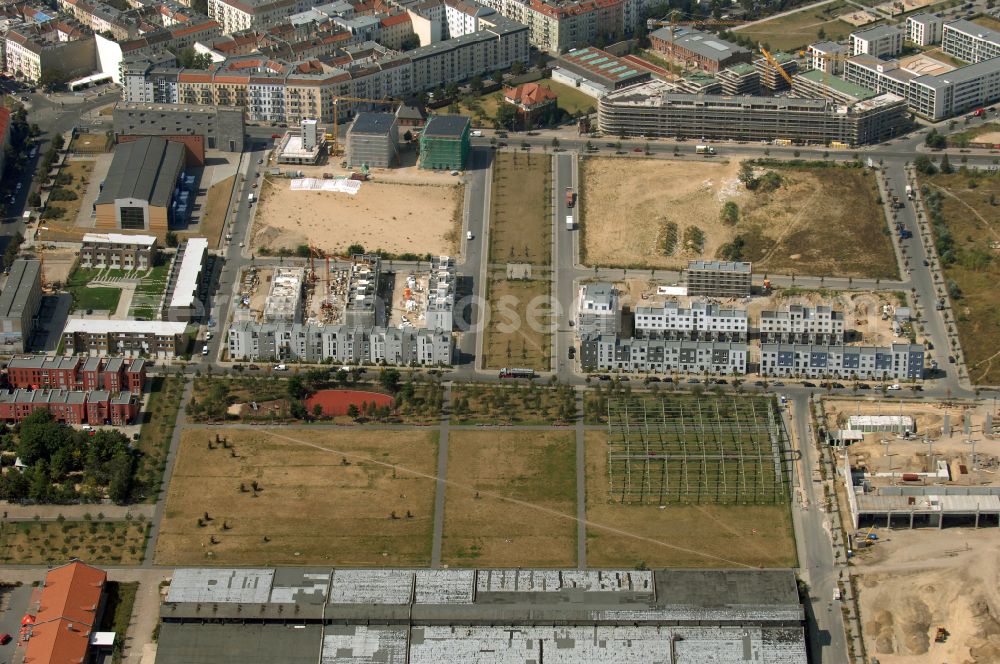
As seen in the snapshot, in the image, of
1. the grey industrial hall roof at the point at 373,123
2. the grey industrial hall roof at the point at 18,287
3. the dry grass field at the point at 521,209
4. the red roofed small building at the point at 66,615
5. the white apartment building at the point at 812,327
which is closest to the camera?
the red roofed small building at the point at 66,615

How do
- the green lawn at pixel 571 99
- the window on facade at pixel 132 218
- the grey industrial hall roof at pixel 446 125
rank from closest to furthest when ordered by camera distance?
1. the window on facade at pixel 132 218
2. the grey industrial hall roof at pixel 446 125
3. the green lawn at pixel 571 99

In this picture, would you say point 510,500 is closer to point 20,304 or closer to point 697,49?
point 20,304

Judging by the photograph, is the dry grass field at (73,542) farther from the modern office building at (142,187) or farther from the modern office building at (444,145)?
the modern office building at (444,145)

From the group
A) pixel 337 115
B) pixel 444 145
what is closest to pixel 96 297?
pixel 444 145

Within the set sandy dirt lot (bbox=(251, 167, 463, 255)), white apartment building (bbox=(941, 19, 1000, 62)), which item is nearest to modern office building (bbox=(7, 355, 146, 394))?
sandy dirt lot (bbox=(251, 167, 463, 255))

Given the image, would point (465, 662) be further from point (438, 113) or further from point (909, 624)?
point (438, 113)

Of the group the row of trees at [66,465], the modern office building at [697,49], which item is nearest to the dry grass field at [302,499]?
the row of trees at [66,465]
